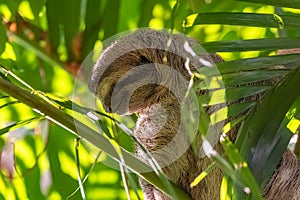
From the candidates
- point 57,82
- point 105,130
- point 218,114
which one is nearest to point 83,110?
point 105,130

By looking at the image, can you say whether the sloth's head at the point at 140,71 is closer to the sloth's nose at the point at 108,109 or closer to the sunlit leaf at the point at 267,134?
the sloth's nose at the point at 108,109

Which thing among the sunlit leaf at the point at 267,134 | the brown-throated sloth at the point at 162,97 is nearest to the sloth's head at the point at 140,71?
the brown-throated sloth at the point at 162,97

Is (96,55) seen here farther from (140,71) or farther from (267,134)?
(267,134)

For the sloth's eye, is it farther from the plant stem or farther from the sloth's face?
the plant stem

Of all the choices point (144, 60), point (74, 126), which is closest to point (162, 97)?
point (144, 60)

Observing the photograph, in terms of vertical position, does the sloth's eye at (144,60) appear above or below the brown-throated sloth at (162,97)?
above

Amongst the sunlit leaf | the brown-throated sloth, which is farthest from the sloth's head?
the sunlit leaf

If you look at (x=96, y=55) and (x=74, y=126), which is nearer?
(x=74, y=126)

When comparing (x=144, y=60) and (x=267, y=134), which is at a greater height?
(x=144, y=60)
